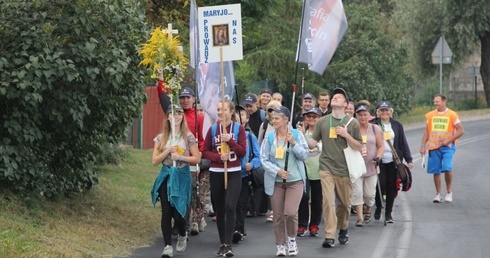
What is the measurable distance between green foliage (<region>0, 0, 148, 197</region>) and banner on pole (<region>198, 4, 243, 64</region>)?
0.79m

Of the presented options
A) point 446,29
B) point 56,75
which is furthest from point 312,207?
point 446,29

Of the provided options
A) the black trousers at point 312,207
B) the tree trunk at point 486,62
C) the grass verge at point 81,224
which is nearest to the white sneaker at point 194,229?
the grass verge at point 81,224

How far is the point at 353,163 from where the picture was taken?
12.9 metres

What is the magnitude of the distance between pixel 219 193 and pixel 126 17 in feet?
8.12

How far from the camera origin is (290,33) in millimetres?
32969

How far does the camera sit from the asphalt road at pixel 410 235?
40.7ft

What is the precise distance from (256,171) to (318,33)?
2.71 m

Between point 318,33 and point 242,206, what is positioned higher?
point 318,33

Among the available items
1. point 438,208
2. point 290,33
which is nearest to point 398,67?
point 290,33

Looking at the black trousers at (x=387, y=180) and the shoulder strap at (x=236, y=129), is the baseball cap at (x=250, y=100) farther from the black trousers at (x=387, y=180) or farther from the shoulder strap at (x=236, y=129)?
the shoulder strap at (x=236, y=129)

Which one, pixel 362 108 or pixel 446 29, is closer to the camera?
pixel 362 108

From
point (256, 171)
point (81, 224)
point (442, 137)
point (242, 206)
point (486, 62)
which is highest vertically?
point (486, 62)

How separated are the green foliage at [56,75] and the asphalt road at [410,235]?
1769mm

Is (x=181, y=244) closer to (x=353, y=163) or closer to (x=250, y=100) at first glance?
(x=353, y=163)
